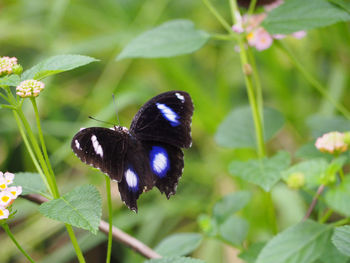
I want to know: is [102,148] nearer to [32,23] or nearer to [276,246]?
[276,246]

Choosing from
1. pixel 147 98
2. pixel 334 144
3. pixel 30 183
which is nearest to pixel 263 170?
pixel 334 144

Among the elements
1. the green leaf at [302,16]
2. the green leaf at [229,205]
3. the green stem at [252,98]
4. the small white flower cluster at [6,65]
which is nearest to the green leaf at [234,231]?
the green leaf at [229,205]

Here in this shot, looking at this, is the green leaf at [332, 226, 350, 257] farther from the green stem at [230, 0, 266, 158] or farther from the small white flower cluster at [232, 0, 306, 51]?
the small white flower cluster at [232, 0, 306, 51]

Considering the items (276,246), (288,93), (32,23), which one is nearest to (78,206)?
(276,246)

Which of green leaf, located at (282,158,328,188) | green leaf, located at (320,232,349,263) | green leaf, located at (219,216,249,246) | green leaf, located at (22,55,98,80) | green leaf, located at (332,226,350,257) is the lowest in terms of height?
green leaf, located at (219,216,249,246)

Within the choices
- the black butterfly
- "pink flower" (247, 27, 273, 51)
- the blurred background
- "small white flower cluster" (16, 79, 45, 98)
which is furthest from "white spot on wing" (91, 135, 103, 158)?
the blurred background

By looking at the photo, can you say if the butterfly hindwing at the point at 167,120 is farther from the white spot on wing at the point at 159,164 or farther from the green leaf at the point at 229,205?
the green leaf at the point at 229,205
